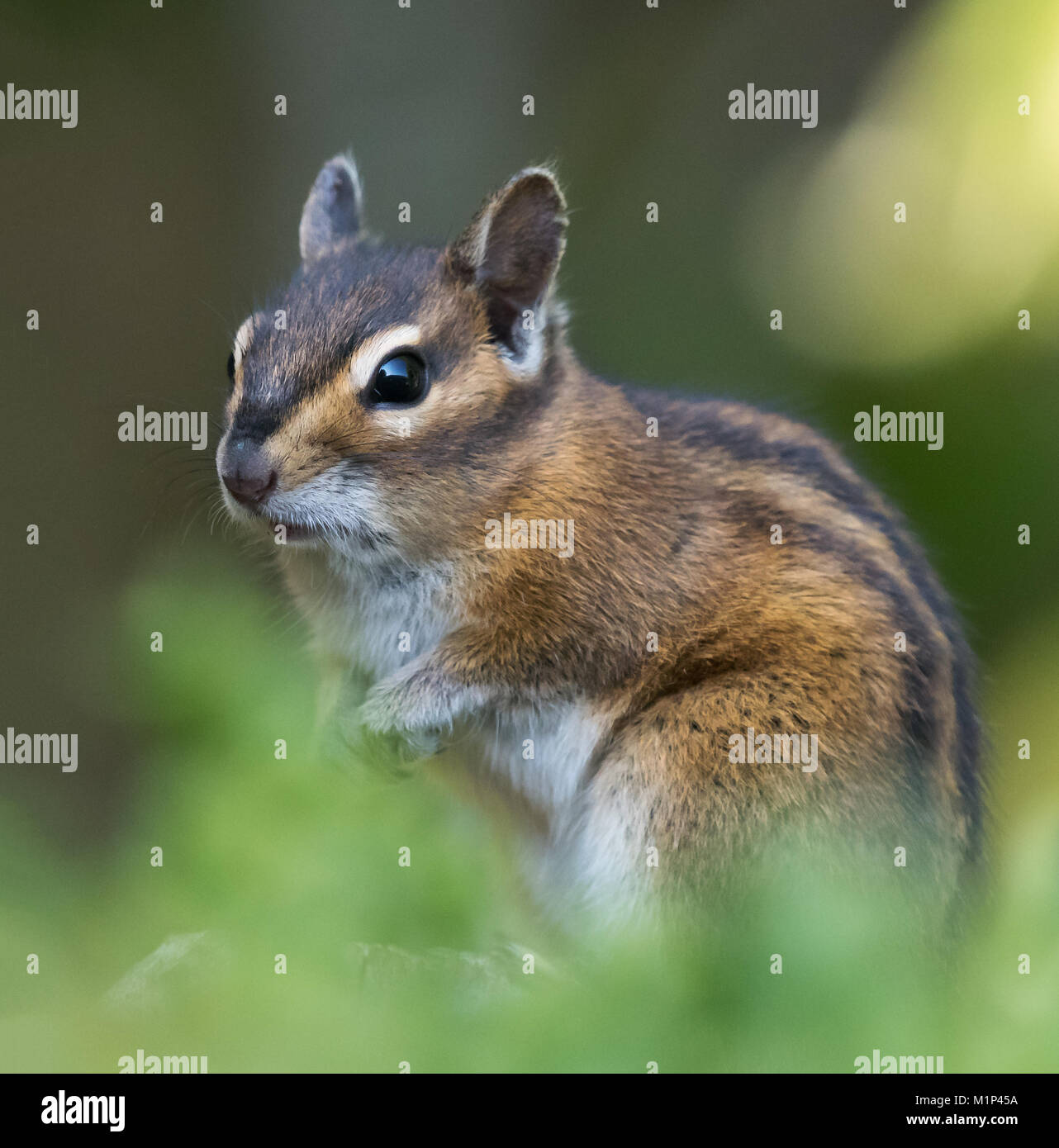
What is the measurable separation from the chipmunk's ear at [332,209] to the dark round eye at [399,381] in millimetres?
786

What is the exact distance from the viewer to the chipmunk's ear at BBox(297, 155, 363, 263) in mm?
3682

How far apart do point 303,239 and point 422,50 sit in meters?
2.69

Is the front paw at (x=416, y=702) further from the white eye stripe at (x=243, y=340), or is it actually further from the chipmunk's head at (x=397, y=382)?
the white eye stripe at (x=243, y=340)

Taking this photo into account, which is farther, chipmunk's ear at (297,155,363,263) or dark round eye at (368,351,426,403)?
chipmunk's ear at (297,155,363,263)

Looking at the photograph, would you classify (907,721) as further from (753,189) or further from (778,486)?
(753,189)

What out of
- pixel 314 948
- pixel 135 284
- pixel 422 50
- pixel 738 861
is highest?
pixel 422 50

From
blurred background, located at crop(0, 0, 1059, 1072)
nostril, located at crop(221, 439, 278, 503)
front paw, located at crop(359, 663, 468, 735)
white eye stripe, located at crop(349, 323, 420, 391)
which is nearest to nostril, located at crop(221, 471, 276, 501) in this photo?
nostril, located at crop(221, 439, 278, 503)

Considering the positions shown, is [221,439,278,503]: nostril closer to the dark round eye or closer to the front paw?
the dark round eye

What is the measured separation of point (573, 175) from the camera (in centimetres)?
616

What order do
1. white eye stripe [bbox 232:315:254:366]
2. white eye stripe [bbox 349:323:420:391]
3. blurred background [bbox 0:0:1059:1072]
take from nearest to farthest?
white eye stripe [bbox 349:323:420:391], white eye stripe [bbox 232:315:254:366], blurred background [bbox 0:0:1059:1072]

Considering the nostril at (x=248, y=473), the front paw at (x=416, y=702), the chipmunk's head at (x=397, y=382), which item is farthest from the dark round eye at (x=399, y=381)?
the front paw at (x=416, y=702)

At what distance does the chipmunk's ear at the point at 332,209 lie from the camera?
12.1 ft

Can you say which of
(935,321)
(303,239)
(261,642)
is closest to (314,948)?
(261,642)

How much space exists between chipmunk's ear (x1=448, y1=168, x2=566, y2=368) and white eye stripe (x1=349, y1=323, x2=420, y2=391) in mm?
330
